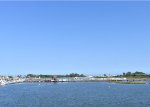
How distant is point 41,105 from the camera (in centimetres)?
7319

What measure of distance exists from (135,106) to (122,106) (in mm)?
2426

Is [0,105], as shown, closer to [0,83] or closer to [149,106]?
[149,106]

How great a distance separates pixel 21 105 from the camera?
73.9 meters

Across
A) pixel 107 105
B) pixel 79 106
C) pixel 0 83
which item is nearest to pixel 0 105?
pixel 79 106

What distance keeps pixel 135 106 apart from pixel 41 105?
56.0 feet

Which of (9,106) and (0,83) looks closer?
(9,106)

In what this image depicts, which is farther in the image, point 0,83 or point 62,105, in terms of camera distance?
point 0,83

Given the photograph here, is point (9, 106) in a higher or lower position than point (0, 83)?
lower

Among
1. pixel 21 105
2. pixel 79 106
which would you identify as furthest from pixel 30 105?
pixel 79 106

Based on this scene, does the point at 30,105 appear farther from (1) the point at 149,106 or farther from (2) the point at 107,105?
(1) the point at 149,106

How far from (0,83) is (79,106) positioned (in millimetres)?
128589

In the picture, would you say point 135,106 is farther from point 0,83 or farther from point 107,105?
point 0,83

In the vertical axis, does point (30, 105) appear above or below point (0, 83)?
below

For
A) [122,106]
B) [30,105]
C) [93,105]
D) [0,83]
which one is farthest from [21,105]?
[0,83]
